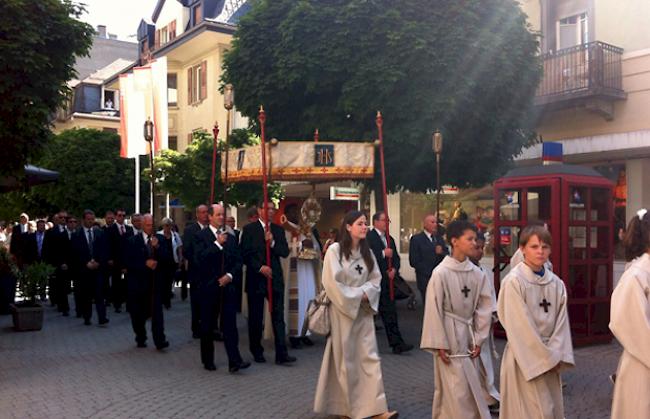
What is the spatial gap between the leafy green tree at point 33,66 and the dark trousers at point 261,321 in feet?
12.2

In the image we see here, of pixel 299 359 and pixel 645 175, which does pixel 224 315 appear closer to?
pixel 299 359

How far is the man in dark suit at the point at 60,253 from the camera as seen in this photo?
1397 cm

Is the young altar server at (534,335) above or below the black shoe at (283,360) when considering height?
above

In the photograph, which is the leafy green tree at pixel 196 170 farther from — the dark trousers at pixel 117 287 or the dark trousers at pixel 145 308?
the dark trousers at pixel 145 308

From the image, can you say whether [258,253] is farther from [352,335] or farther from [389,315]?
[352,335]

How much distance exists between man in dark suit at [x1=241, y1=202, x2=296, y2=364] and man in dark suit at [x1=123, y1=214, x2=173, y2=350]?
5.04 ft

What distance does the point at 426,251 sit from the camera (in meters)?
10.7

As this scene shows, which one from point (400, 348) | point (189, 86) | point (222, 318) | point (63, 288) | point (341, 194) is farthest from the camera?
point (189, 86)

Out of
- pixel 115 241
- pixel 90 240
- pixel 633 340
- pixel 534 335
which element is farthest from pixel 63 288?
pixel 633 340

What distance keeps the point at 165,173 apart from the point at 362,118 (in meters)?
9.36

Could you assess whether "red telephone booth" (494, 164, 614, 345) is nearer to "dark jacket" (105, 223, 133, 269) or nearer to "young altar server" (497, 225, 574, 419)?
"young altar server" (497, 225, 574, 419)

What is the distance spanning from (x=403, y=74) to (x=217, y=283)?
5734mm

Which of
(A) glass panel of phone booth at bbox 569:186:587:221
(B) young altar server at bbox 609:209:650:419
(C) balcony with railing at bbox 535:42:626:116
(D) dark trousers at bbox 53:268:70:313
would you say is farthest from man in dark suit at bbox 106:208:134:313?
(B) young altar server at bbox 609:209:650:419

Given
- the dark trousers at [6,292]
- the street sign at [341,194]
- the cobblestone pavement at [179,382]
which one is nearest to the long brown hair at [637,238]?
the cobblestone pavement at [179,382]
